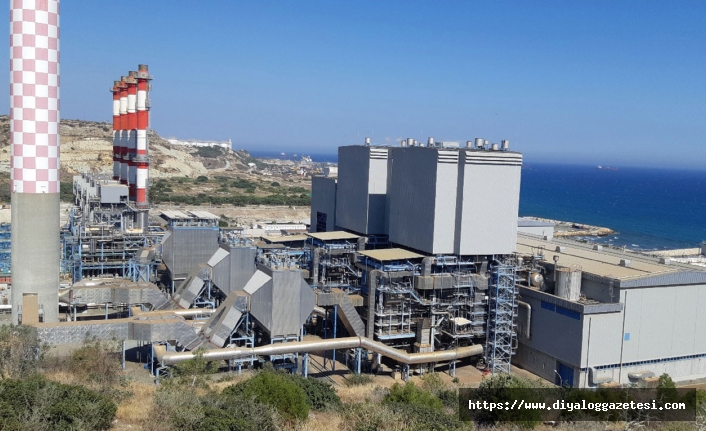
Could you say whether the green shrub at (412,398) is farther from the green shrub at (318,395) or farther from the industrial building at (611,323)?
the industrial building at (611,323)

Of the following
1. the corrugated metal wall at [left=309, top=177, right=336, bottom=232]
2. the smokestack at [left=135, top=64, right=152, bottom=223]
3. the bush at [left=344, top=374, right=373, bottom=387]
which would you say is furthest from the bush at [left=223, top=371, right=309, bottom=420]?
the smokestack at [left=135, top=64, right=152, bottom=223]

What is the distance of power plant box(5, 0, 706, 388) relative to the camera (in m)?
30.5

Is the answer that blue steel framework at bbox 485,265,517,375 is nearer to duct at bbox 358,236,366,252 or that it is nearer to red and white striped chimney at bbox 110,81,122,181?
duct at bbox 358,236,366,252

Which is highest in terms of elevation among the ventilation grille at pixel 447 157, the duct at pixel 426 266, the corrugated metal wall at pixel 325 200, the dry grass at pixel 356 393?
the ventilation grille at pixel 447 157

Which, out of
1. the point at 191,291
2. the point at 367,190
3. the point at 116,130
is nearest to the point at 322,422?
the point at 191,291

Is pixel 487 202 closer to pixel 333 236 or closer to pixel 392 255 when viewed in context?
pixel 392 255

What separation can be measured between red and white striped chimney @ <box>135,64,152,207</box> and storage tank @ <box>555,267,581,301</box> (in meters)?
33.6

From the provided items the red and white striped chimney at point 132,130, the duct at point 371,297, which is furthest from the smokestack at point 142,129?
the duct at point 371,297

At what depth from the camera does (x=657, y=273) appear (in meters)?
34.1

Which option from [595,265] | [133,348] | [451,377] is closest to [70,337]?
[133,348]

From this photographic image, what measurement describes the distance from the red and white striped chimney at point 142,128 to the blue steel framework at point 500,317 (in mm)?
30193

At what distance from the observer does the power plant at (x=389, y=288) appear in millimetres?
30484

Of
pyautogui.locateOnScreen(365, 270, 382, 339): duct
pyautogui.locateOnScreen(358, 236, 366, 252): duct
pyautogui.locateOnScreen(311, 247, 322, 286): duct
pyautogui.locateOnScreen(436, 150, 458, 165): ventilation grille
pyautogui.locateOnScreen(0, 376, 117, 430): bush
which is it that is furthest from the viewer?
pyautogui.locateOnScreen(358, 236, 366, 252): duct

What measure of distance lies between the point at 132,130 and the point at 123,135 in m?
4.02
